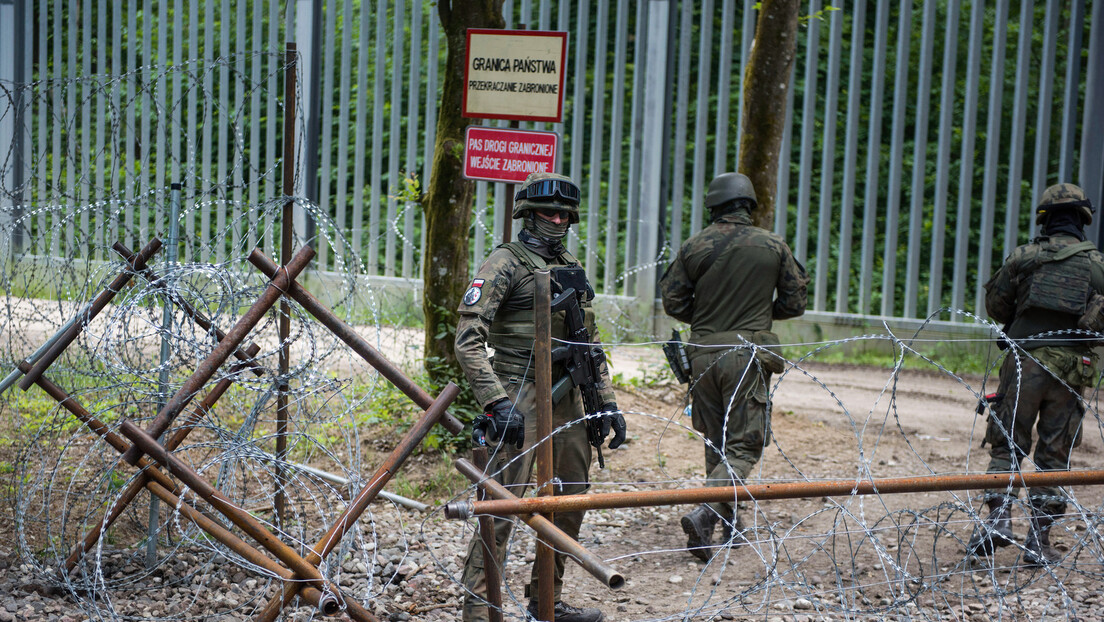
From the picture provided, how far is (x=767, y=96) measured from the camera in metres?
6.58

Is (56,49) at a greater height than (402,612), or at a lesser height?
greater

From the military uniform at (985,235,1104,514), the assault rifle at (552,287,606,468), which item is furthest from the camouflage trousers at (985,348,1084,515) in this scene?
the assault rifle at (552,287,606,468)

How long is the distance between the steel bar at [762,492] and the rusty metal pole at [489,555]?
2.11 ft

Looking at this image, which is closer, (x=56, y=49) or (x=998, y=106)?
(x=998, y=106)

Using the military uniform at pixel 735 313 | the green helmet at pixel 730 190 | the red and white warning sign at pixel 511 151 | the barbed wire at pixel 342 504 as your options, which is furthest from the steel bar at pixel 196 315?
the green helmet at pixel 730 190

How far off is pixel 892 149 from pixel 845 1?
A: 2459mm

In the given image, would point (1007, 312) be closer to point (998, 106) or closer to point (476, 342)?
point (476, 342)

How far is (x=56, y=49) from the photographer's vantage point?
13.3 meters

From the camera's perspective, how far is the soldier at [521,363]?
3.58 meters

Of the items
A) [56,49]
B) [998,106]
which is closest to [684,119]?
[998,106]

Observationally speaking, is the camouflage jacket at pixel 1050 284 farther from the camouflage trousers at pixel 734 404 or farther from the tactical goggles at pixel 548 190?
the tactical goggles at pixel 548 190

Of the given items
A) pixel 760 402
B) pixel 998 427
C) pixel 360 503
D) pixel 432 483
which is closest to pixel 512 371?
pixel 360 503

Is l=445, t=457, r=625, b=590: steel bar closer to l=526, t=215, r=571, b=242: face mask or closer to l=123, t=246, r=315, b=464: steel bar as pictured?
l=123, t=246, r=315, b=464: steel bar

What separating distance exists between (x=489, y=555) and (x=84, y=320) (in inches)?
66.5
